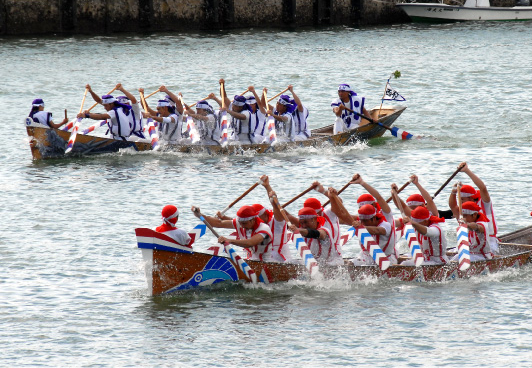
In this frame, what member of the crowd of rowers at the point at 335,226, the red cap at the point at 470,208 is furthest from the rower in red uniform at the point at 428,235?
the red cap at the point at 470,208

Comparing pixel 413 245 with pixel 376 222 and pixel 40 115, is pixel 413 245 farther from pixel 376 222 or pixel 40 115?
pixel 40 115

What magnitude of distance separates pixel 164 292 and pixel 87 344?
176cm

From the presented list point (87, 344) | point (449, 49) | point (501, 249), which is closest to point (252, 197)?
point (501, 249)

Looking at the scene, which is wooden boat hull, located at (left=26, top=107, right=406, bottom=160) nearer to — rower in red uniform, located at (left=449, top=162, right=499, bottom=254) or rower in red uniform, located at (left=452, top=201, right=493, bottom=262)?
rower in red uniform, located at (left=449, top=162, right=499, bottom=254)

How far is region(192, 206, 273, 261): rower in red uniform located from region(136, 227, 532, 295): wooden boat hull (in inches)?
13.9

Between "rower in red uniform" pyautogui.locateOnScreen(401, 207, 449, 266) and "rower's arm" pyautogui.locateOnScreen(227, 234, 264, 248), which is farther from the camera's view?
"rower in red uniform" pyautogui.locateOnScreen(401, 207, 449, 266)

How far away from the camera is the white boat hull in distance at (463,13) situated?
184 feet

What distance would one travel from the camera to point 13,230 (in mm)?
20172

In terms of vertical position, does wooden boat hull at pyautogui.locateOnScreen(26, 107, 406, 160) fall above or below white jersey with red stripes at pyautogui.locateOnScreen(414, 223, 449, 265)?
above

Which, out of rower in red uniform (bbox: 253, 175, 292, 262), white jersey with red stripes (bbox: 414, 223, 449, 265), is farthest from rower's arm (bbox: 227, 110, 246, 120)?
white jersey with red stripes (bbox: 414, 223, 449, 265)

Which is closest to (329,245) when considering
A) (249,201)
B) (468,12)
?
(249,201)

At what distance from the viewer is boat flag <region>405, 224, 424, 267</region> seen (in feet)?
50.2

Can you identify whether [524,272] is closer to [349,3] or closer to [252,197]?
[252,197]

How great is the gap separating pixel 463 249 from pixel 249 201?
787cm
